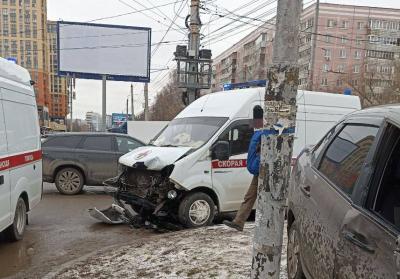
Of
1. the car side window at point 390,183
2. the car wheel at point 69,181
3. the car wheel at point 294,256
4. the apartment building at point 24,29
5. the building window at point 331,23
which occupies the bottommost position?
the car wheel at point 69,181

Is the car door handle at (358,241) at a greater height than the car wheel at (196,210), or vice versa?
the car door handle at (358,241)

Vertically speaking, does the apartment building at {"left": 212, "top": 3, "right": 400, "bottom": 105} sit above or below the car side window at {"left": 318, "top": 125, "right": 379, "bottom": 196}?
above

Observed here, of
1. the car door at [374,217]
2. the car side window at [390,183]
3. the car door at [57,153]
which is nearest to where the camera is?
the car door at [374,217]

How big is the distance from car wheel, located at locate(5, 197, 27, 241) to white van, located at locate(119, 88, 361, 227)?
5.50 ft

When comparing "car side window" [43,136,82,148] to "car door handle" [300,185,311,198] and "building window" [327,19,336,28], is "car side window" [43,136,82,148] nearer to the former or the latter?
"car door handle" [300,185,311,198]

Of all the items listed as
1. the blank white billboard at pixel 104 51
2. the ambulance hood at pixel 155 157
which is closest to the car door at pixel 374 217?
the ambulance hood at pixel 155 157

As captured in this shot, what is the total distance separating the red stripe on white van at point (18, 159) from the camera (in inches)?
205

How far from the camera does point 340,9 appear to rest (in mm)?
60656

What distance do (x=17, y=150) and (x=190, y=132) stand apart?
287 cm

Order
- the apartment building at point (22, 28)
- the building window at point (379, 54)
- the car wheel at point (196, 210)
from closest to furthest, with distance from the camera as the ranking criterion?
the car wheel at point (196, 210) → the apartment building at point (22, 28) → the building window at point (379, 54)

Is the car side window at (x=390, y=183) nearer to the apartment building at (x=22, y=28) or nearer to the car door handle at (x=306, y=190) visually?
the car door handle at (x=306, y=190)

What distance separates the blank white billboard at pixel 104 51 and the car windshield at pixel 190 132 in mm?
18935

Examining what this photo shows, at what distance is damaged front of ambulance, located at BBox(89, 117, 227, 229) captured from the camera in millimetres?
6598

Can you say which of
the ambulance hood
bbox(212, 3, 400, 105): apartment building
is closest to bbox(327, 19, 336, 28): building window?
bbox(212, 3, 400, 105): apartment building
